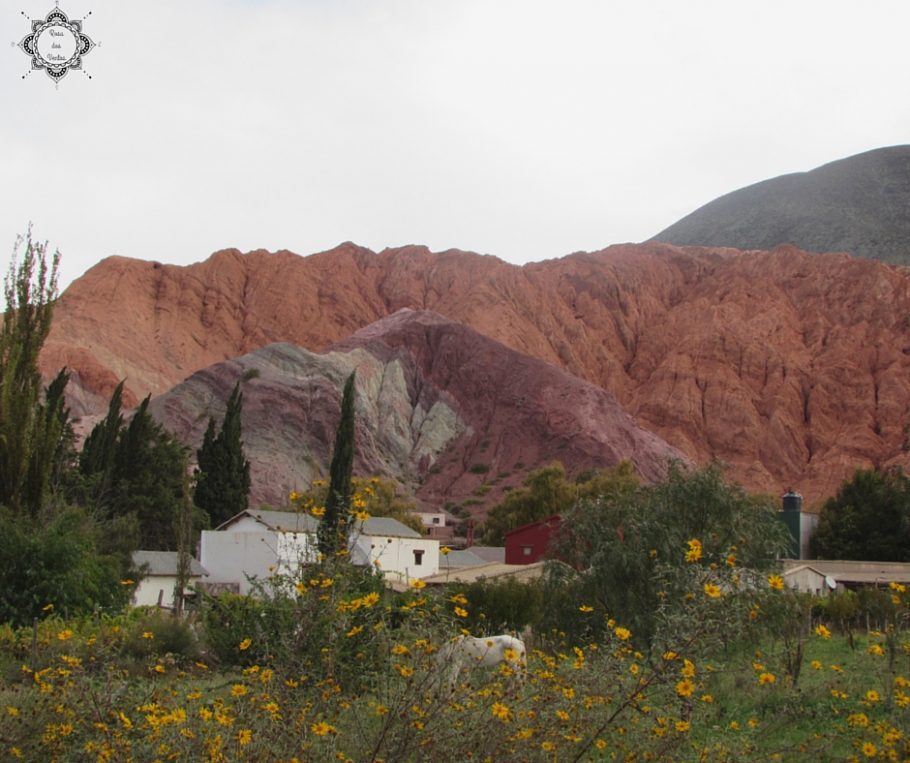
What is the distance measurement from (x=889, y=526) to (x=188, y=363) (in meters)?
75.1

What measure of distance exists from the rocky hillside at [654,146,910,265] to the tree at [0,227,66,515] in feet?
394

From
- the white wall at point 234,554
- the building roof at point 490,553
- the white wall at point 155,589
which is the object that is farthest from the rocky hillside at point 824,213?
the white wall at point 155,589

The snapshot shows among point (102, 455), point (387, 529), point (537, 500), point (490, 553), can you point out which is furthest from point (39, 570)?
point (537, 500)

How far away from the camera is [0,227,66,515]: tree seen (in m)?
19.2

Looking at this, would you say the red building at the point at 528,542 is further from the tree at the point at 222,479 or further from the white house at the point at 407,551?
the tree at the point at 222,479

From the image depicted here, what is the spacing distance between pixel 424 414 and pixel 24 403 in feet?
236

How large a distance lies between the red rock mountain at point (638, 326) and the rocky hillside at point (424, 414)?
12020mm

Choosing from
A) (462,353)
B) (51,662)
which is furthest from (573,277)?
(51,662)

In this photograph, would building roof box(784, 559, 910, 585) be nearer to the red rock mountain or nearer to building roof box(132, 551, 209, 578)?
building roof box(132, 551, 209, 578)

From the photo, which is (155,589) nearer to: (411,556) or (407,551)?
(407,551)

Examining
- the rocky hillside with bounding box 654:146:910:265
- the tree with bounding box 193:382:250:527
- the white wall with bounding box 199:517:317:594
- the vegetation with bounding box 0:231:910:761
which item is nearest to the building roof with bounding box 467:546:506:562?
the tree with bounding box 193:382:250:527

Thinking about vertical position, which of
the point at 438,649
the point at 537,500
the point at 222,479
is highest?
the point at 222,479

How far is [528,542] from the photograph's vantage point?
50.9 meters

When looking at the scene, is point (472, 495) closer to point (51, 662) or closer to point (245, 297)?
point (245, 297)
